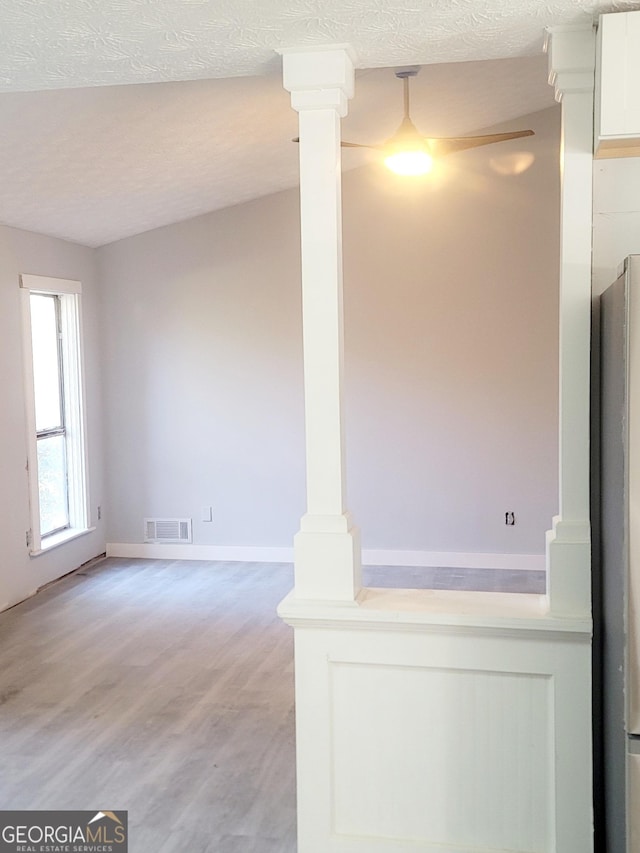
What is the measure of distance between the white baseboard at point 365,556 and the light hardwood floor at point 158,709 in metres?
0.51

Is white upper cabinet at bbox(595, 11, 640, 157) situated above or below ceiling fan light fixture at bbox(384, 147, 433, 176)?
below

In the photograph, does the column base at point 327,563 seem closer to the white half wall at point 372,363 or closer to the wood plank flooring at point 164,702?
the wood plank flooring at point 164,702

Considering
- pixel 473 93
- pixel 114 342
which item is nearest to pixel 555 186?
pixel 473 93

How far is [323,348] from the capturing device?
2.52 metres

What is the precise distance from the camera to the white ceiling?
2.16 m

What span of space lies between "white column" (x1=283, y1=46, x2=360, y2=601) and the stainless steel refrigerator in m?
0.72

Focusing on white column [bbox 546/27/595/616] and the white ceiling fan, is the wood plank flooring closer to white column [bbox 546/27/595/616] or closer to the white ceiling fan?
white column [bbox 546/27/595/616]

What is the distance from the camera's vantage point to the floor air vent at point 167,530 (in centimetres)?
670

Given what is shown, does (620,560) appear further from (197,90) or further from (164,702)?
(197,90)

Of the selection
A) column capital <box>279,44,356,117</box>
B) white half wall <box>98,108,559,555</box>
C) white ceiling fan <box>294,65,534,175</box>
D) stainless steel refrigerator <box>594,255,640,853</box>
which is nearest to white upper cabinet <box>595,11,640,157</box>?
stainless steel refrigerator <box>594,255,640,853</box>

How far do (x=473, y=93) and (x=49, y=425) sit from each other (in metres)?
3.61

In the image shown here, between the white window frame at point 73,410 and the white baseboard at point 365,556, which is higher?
the white window frame at point 73,410

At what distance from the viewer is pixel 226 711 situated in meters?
3.90

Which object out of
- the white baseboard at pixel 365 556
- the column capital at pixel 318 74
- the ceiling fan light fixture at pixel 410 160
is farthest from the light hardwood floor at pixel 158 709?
the ceiling fan light fixture at pixel 410 160
